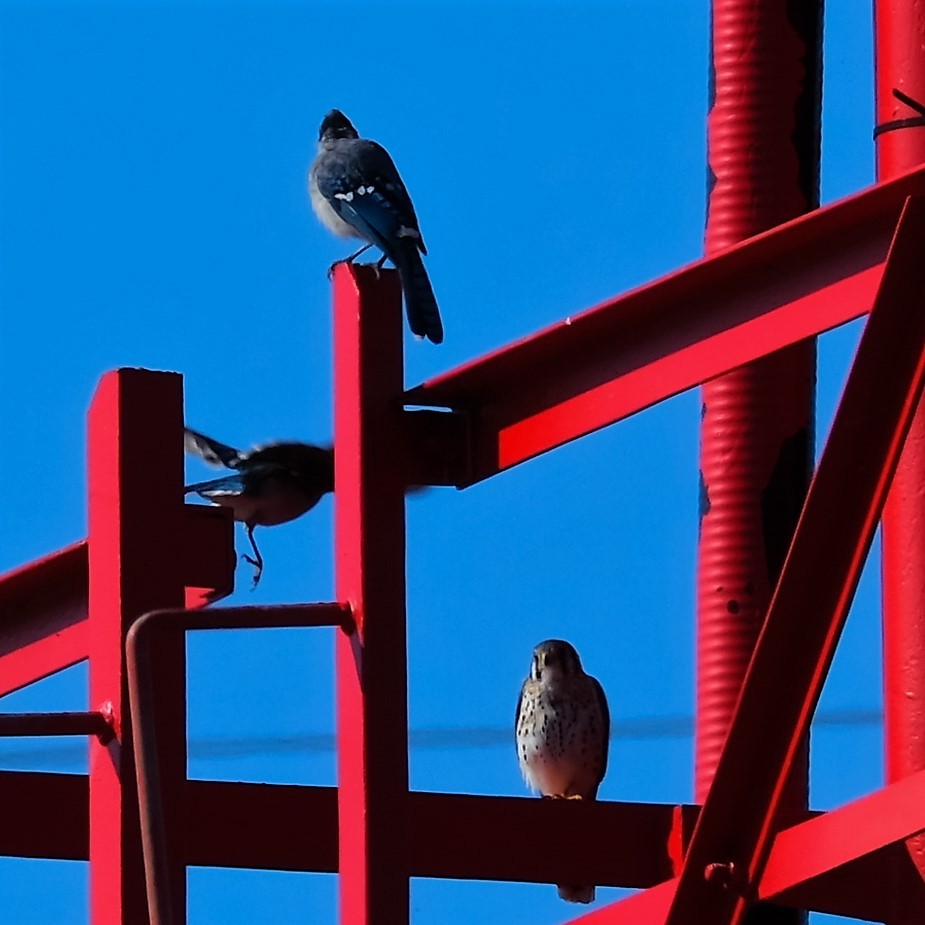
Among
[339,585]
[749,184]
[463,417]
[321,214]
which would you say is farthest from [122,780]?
[321,214]

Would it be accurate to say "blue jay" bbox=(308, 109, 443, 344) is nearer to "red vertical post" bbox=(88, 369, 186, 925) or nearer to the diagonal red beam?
"red vertical post" bbox=(88, 369, 186, 925)

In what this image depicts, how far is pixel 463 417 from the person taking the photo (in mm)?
3285

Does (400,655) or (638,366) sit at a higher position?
(638,366)

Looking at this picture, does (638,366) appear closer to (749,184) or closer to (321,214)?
(749,184)

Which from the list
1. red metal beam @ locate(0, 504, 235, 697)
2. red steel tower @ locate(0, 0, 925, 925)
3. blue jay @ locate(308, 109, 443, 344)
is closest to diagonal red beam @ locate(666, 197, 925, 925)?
red steel tower @ locate(0, 0, 925, 925)

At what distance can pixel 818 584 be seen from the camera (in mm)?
2736

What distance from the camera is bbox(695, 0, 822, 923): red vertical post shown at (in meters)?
4.59

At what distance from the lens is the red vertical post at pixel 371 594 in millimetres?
3008

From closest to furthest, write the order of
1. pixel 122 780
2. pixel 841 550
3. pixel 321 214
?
pixel 841 550 → pixel 122 780 → pixel 321 214

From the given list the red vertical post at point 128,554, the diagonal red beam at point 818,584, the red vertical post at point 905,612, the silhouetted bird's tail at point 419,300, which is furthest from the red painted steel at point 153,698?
the silhouetted bird's tail at point 419,300

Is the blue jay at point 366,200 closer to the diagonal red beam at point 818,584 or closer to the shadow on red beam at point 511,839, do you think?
the shadow on red beam at point 511,839

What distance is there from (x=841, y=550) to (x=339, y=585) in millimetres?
689

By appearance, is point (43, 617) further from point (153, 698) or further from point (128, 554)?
point (153, 698)

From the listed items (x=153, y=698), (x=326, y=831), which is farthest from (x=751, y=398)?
(x=153, y=698)
